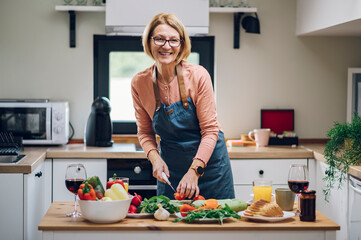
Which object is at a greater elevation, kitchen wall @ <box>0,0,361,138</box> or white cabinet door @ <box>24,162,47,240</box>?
kitchen wall @ <box>0,0,361,138</box>

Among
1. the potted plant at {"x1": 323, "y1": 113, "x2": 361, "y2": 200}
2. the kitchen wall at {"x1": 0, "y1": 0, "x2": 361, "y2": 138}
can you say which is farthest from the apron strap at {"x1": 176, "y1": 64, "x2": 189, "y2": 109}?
the kitchen wall at {"x1": 0, "y1": 0, "x2": 361, "y2": 138}

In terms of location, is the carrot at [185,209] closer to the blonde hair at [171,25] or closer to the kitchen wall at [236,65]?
the blonde hair at [171,25]

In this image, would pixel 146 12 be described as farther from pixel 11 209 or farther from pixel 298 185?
pixel 298 185

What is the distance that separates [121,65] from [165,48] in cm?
181

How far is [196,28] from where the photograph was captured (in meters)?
3.69

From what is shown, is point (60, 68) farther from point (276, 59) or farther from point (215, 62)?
point (276, 59)

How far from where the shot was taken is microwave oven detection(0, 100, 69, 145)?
3676 millimetres

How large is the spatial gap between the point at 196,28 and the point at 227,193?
1.42 meters

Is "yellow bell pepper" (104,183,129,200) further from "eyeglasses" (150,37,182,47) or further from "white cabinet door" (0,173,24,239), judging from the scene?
"white cabinet door" (0,173,24,239)

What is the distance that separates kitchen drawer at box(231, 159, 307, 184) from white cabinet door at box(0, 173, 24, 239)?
Result: 1398 mm

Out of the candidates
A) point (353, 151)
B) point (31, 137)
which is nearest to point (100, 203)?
point (353, 151)

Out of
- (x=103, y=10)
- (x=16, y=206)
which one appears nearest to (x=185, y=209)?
(x=16, y=206)

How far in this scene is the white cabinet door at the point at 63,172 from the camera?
3.49m

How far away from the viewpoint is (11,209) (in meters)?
3.00
